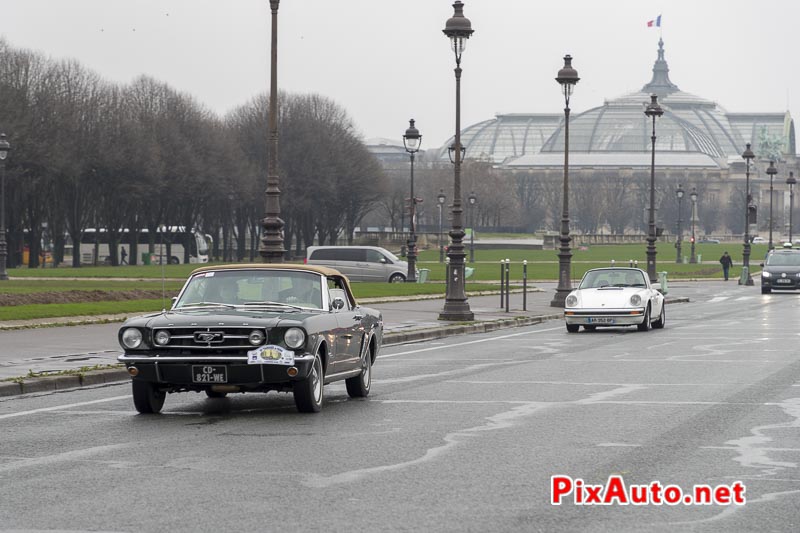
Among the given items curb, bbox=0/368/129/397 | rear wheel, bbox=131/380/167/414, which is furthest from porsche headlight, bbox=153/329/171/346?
curb, bbox=0/368/129/397

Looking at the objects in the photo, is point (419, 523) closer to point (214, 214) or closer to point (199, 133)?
point (199, 133)

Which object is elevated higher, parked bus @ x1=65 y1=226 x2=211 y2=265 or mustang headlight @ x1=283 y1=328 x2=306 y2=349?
mustang headlight @ x1=283 y1=328 x2=306 y2=349

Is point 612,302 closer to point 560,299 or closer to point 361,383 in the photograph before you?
point 560,299

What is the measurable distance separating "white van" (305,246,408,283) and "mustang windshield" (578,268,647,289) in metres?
33.5

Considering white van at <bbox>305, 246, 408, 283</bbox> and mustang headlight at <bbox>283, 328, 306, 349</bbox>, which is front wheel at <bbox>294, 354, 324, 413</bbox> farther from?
white van at <bbox>305, 246, 408, 283</bbox>

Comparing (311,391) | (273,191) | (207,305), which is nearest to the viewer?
(311,391)

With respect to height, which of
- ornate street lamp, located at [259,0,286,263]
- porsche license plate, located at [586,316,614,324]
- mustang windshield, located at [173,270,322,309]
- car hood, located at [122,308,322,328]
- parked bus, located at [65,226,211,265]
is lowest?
parked bus, located at [65,226,211,265]

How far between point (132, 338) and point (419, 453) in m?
3.78

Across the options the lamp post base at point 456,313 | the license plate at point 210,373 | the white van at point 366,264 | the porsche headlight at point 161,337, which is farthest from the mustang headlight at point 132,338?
the white van at point 366,264

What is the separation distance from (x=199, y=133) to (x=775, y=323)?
63936 millimetres

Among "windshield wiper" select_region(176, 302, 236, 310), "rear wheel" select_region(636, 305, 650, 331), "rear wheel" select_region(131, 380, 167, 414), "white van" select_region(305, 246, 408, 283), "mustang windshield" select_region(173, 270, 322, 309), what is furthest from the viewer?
"white van" select_region(305, 246, 408, 283)

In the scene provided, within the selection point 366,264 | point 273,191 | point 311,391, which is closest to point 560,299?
point 273,191

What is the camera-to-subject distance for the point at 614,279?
33.5m

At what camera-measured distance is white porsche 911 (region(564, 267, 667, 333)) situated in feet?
105
